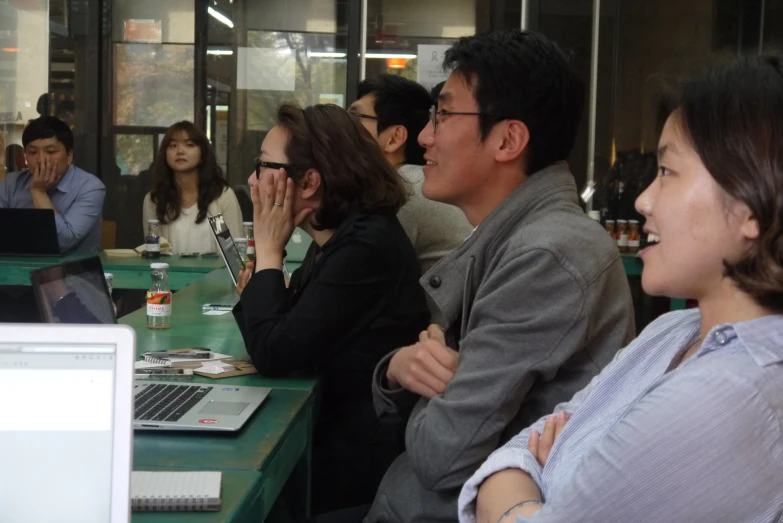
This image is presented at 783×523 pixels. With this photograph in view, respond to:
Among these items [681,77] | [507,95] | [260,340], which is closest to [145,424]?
[260,340]

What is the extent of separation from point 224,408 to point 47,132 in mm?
4012

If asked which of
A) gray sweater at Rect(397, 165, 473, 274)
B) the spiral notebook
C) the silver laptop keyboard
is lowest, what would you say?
the silver laptop keyboard

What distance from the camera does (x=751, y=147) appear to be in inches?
43.2

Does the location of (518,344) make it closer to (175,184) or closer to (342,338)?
(342,338)

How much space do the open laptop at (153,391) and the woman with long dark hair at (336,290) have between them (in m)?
0.23

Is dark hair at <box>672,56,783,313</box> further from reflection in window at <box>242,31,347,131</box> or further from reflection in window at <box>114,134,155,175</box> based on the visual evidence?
reflection in window at <box>114,134,155,175</box>

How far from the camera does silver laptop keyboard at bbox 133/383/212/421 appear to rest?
70.6 inches

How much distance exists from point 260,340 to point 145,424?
1.84 ft

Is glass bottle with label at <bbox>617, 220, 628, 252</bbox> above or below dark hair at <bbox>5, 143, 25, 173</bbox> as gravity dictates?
below

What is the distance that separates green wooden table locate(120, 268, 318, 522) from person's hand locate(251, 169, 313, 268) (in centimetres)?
33

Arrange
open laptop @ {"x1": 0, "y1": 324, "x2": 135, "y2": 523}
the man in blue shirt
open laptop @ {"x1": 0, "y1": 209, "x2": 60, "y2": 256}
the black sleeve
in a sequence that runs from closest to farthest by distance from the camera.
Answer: open laptop @ {"x1": 0, "y1": 324, "x2": 135, "y2": 523} < the black sleeve < open laptop @ {"x1": 0, "y1": 209, "x2": 60, "y2": 256} < the man in blue shirt

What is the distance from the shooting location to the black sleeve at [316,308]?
2.25m

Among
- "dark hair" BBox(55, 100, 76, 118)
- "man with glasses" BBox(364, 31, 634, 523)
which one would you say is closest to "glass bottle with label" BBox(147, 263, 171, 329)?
"man with glasses" BBox(364, 31, 634, 523)

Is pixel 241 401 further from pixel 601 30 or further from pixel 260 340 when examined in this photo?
pixel 601 30
